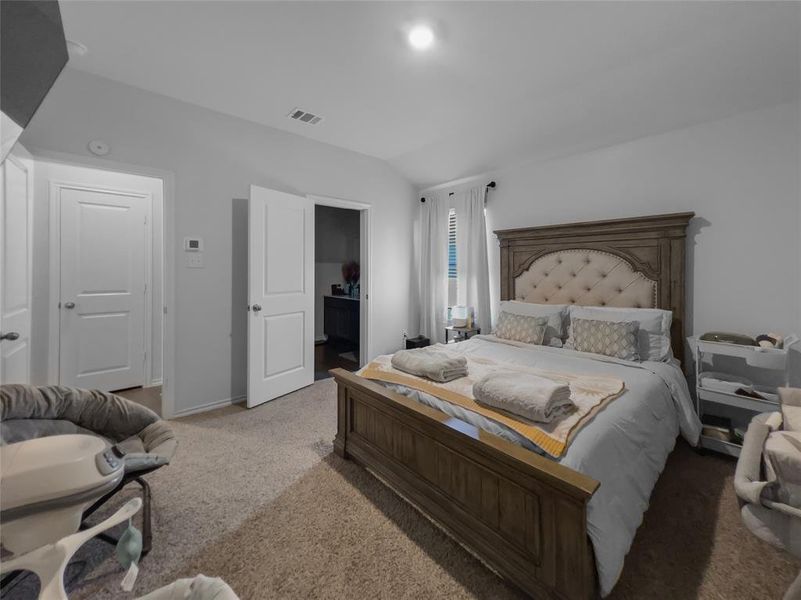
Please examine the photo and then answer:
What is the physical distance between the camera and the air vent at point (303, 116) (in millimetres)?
3010

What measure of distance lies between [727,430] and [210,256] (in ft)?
13.6

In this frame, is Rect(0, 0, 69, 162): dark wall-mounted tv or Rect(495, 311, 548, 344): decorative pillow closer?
Rect(0, 0, 69, 162): dark wall-mounted tv

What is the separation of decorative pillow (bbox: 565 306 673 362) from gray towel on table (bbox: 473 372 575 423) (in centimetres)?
139

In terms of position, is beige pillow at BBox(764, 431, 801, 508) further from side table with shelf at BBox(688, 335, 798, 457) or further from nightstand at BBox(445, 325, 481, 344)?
nightstand at BBox(445, 325, 481, 344)

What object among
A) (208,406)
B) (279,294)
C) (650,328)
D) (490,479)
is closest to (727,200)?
(650,328)

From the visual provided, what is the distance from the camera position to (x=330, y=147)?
148 inches

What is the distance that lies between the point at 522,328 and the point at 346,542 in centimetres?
209

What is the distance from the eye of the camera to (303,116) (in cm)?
310

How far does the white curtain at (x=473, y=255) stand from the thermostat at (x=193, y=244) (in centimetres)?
270

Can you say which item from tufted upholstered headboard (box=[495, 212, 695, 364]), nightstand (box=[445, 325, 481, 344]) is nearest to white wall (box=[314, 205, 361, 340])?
nightstand (box=[445, 325, 481, 344])

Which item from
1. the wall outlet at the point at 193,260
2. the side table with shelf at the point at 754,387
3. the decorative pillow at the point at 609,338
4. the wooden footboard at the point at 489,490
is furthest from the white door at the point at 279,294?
the side table with shelf at the point at 754,387

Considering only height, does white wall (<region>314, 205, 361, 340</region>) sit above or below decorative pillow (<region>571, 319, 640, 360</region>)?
above

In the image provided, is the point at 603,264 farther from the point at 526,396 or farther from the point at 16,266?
the point at 16,266

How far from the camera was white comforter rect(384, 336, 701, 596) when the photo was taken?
1205 millimetres
